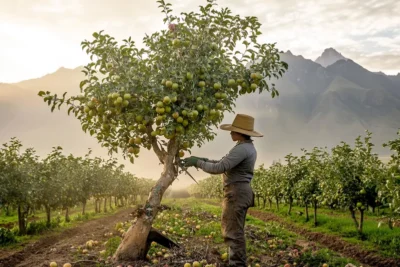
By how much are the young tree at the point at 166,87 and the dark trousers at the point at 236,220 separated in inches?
60.1

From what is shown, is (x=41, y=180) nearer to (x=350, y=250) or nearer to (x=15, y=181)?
(x=15, y=181)

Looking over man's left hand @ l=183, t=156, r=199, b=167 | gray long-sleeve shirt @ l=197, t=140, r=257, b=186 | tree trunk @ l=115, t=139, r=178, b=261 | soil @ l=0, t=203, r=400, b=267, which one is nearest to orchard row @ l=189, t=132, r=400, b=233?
soil @ l=0, t=203, r=400, b=267

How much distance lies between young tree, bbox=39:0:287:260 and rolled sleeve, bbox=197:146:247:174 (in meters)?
0.88

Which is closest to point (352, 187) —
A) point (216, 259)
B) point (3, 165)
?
point (216, 259)

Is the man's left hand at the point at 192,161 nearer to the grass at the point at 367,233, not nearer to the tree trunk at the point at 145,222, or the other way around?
the tree trunk at the point at 145,222

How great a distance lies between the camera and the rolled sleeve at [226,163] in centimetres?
735

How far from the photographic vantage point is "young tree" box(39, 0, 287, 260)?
7.53 meters

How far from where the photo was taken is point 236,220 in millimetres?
7688

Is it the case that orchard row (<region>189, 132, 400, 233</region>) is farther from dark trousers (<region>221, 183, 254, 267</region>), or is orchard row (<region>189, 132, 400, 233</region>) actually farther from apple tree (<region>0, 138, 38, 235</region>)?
apple tree (<region>0, 138, 38, 235</region>)

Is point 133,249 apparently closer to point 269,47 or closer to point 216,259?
point 216,259

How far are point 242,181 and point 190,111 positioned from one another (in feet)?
6.46

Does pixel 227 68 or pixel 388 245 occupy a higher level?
pixel 227 68

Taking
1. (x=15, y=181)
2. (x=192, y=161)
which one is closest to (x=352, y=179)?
(x=192, y=161)

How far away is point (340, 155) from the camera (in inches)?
668
